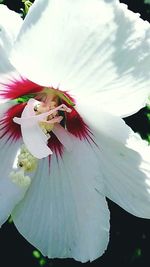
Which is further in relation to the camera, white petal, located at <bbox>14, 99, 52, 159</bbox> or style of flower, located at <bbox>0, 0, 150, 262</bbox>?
white petal, located at <bbox>14, 99, 52, 159</bbox>

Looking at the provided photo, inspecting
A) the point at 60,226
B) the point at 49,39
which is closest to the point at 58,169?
the point at 60,226

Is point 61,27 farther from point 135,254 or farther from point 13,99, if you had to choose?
point 135,254

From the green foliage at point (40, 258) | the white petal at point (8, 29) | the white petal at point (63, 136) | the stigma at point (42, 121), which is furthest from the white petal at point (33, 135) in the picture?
the green foliage at point (40, 258)

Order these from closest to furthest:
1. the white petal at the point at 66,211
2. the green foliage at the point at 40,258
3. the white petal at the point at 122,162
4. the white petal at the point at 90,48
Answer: the white petal at the point at 90,48, the white petal at the point at 122,162, the white petal at the point at 66,211, the green foliage at the point at 40,258

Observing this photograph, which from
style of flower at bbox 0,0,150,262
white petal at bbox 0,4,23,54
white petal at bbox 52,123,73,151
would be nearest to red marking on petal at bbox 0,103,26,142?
style of flower at bbox 0,0,150,262

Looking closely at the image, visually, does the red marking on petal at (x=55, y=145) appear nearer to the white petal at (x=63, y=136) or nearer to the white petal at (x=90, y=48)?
the white petal at (x=63, y=136)

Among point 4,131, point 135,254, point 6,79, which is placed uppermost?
point 6,79

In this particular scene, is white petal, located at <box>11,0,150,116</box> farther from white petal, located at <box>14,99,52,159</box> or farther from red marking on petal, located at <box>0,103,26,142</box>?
red marking on petal, located at <box>0,103,26,142</box>
